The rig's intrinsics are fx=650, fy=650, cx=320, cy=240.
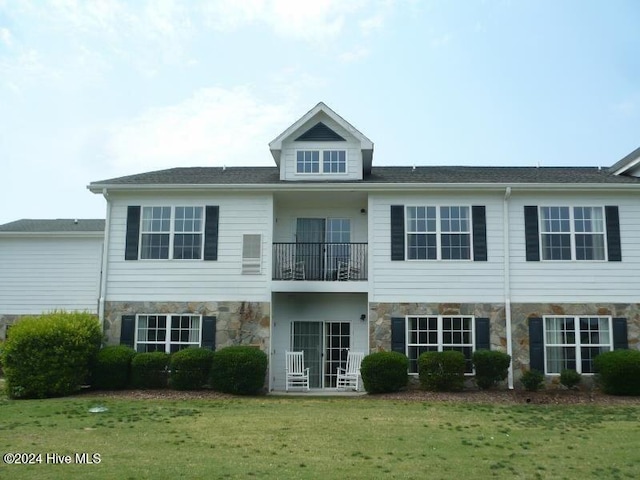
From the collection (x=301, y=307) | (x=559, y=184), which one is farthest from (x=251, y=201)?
(x=559, y=184)

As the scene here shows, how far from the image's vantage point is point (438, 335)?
16.4m

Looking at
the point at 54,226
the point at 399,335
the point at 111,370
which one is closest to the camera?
the point at 111,370

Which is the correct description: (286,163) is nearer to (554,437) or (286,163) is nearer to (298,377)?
(298,377)

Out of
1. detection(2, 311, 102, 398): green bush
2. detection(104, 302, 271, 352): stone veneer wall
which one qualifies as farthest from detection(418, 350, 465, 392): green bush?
detection(2, 311, 102, 398): green bush

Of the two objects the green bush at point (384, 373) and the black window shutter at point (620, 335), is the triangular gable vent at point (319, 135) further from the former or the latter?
the black window shutter at point (620, 335)

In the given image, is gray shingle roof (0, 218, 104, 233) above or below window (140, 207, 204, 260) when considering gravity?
above

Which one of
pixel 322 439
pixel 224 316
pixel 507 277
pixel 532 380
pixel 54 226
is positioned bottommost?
pixel 322 439

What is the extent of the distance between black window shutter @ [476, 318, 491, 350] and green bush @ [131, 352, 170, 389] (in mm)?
7775

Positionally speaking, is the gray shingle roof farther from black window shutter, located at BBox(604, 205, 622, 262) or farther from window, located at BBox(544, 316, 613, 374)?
black window shutter, located at BBox(604, 205, 622, 262)

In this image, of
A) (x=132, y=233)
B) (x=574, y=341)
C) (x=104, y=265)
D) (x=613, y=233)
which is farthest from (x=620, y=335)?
(x=104, y=265)

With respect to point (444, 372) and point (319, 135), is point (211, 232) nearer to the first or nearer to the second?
point (319, 135)

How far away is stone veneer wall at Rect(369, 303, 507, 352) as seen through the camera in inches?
643

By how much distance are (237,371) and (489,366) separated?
598 cm

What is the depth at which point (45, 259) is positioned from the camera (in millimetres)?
21812
